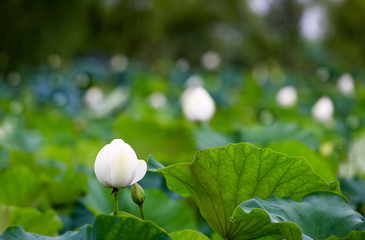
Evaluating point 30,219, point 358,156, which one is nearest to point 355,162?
point 358,156

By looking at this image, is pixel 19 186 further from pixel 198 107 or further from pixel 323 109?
pixel 323 109

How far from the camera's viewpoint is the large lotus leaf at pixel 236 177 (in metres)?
0.72

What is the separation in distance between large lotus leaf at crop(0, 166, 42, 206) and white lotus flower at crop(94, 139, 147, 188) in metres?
0.38

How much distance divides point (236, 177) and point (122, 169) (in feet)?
0.55

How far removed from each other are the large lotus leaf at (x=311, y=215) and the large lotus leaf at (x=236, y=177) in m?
0.05

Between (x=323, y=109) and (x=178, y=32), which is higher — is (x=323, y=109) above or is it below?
below

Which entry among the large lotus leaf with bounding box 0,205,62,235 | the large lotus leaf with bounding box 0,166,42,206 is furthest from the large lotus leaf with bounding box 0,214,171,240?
the large lotus leaf with bounding box 0,166,42,206

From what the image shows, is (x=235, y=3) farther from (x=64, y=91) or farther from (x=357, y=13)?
(x=64, y=91)

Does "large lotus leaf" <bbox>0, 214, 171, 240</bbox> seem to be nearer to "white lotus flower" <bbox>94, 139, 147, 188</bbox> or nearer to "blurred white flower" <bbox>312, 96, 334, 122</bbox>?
"white lotus flower" <bbox>94, 139, 147, 188</bbox>

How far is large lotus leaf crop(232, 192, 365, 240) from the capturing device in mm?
628

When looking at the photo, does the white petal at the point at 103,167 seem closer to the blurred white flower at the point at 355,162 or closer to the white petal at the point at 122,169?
the white petal at the point at 122,169

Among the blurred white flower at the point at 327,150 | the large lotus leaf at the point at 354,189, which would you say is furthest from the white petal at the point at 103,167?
the blurred white flower at the point at 327,150

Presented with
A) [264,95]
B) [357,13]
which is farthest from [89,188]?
[357,13]

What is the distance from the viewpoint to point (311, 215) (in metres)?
0.66
